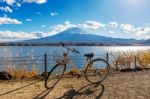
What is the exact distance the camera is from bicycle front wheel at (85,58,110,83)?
12.8 m

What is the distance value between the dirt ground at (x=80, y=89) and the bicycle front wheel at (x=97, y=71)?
0.82ft

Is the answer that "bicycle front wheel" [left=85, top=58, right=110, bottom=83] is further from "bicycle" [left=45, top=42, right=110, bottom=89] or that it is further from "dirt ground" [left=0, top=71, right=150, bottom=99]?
"dirt ground" [left=0, top=71, right=150, bottom=99]

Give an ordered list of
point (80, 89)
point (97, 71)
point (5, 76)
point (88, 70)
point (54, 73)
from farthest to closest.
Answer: point (5, 76) → point (97, 71) → point (88, 70) → point (54, 73) → point (80, 89)

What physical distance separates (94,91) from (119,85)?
5.08 feet

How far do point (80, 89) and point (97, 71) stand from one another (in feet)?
6.75

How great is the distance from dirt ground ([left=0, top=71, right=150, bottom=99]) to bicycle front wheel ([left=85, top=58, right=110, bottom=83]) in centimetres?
25

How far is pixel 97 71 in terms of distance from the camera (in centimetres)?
1334

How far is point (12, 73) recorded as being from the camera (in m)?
15.2

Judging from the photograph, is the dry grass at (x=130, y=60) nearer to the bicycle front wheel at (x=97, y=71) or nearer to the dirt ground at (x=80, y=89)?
the dirt ground at (x=80, y=89)

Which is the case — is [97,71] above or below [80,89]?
above

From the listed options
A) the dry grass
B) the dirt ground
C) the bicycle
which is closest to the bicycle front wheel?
the bicycle

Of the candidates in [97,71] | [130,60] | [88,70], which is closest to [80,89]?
[88,70]

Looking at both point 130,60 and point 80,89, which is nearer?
point 80,89

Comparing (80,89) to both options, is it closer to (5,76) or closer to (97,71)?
(97,71)
